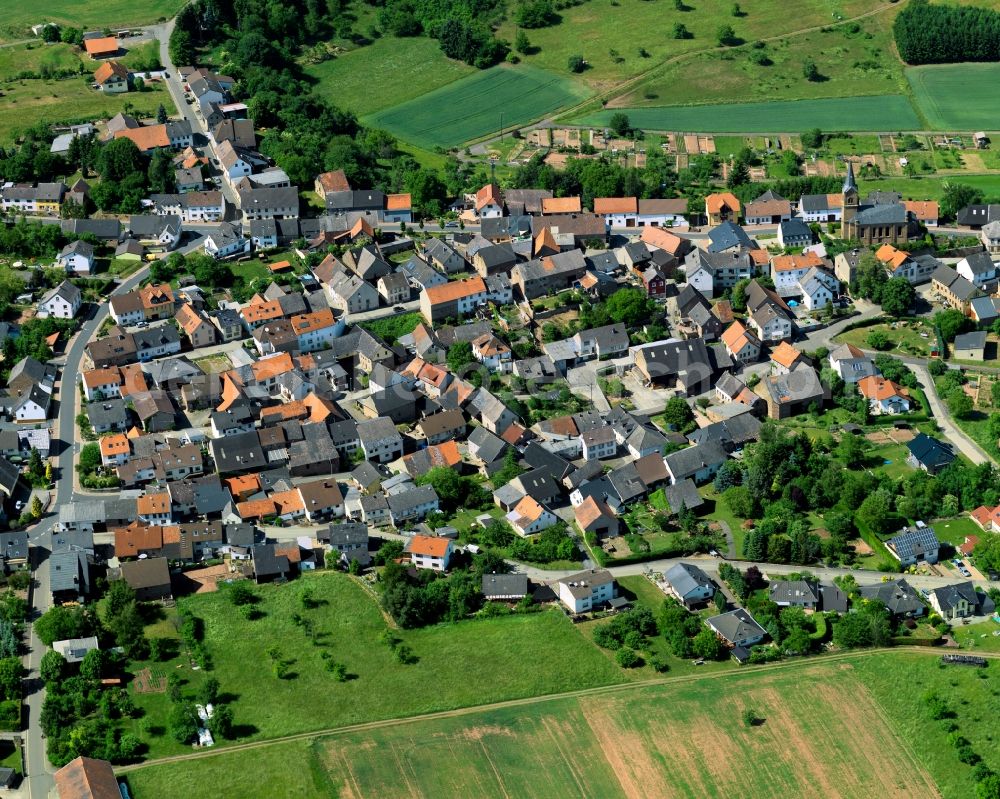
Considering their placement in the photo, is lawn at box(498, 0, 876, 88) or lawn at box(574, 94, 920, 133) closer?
lawn at box(574, 94, 920, 133)

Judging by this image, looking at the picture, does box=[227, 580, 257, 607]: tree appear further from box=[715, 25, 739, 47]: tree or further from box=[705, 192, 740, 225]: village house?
box=[715, 25, 739, 47]: tree

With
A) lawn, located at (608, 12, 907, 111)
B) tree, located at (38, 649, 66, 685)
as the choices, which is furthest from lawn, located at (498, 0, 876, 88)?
tree, located at (38, 649, 66, 685)

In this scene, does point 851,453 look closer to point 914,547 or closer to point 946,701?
point 914,547

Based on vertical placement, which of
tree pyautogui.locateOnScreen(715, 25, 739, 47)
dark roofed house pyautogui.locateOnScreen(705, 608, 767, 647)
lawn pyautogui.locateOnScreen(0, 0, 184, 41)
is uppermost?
lawn pyautogui.locateOnScreen(0, 0, 184, 41)

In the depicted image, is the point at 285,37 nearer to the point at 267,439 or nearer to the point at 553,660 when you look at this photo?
the point at 267,439

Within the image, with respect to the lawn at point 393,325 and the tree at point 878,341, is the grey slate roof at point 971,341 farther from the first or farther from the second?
the lawn at point 393,325

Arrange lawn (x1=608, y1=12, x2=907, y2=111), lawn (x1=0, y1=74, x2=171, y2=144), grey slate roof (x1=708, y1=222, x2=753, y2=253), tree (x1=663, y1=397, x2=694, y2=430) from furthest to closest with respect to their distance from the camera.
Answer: lawn (x1=608, y1=12, x2=907, y2=111), lawn (x1=0, y1=74, x2=171, y2=144), grey slate roof (x1=708, y1=222, x2=753, y2=253), tree (x1=663, y1=397, x2=694, y2=430)

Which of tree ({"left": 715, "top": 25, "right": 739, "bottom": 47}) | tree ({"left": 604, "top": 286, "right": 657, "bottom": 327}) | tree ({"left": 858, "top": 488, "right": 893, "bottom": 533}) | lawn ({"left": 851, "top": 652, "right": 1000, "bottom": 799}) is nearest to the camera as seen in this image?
lawn ({"left": 851, "top": 652, "right": 1000, "bottom": 799})

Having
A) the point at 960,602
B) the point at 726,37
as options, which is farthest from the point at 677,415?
the point at 726,37
